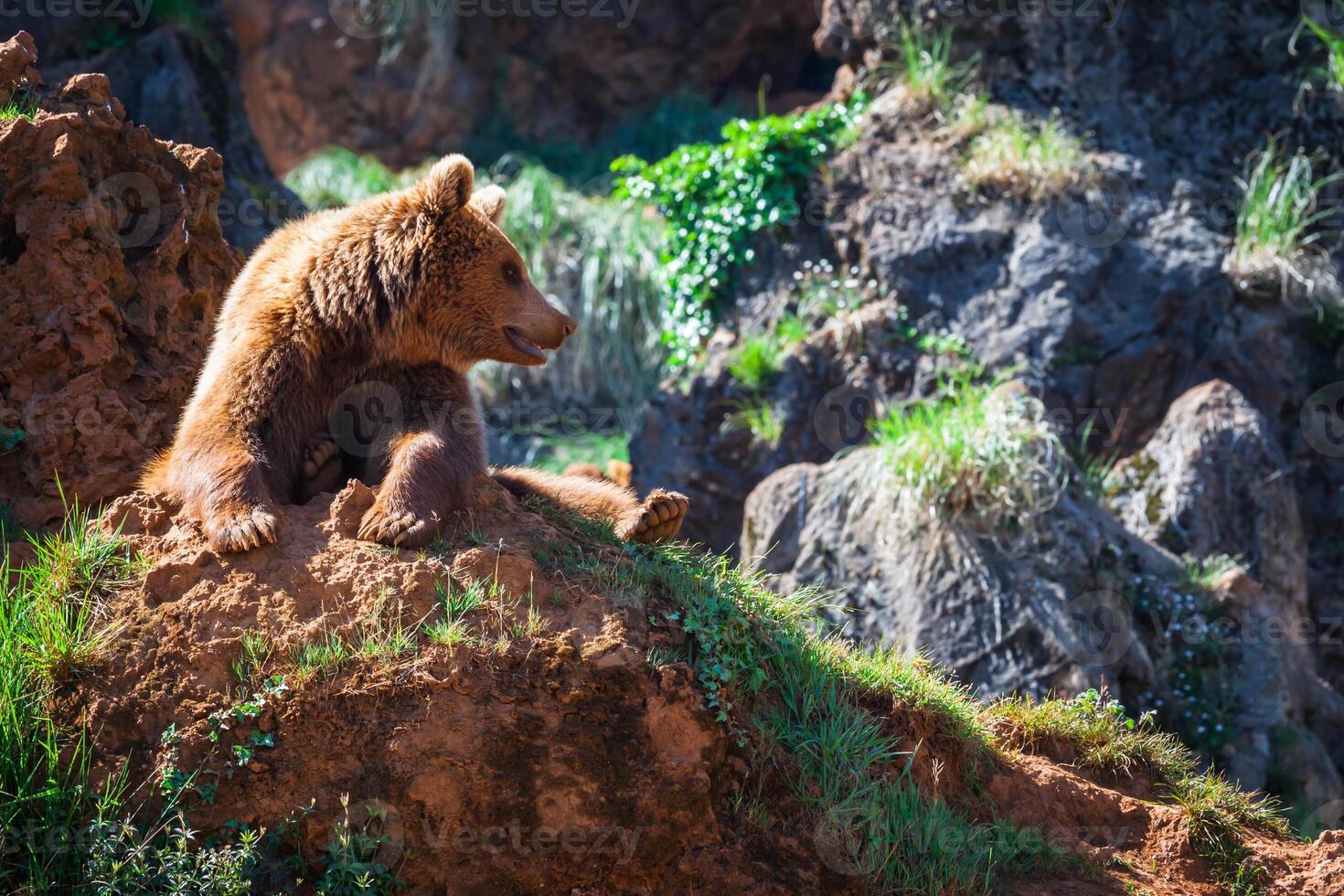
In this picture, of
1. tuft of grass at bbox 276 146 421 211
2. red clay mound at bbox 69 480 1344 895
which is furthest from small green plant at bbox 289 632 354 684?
tuft of grass at bbox 276 146 421 211

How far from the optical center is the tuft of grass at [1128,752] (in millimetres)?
4750

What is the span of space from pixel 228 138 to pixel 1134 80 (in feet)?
21.5

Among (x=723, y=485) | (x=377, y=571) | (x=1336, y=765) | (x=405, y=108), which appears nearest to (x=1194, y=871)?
(x=377, y=571)

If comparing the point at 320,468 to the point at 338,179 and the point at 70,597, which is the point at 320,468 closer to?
the point at 70,597

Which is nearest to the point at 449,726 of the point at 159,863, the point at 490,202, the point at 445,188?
the point at 159,863

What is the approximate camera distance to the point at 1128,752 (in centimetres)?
502

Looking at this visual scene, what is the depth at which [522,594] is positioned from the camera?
4.03 meters

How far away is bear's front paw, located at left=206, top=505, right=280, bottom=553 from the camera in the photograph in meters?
3.96

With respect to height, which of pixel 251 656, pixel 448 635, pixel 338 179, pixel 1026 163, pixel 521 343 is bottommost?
pixel 251 656

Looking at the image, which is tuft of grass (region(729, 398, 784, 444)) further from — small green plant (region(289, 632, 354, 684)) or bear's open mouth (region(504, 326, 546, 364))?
small green plant (region(289, 632, 354, 684))

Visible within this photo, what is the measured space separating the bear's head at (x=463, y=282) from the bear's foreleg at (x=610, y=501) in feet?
1.60

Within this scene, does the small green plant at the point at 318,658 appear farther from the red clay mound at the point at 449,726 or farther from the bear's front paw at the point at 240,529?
the bear's front paw at the point at 240,529

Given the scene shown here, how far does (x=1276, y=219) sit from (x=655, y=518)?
633 centimetres

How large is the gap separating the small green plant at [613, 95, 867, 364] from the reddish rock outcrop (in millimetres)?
5068
